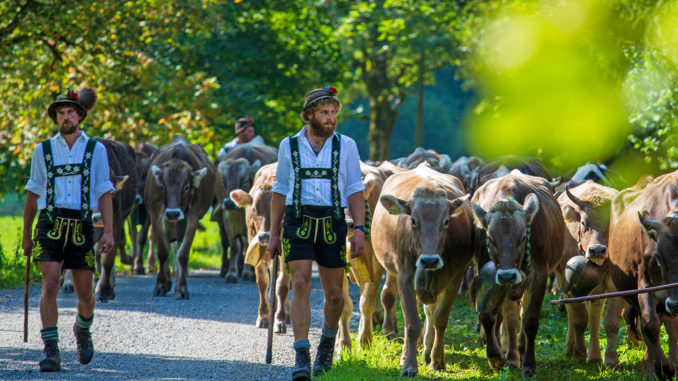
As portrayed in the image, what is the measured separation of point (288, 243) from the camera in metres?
7.63

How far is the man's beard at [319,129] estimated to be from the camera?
7.69 m

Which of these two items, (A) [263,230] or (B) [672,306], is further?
(A) [263,230]

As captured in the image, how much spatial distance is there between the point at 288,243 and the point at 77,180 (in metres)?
1.90

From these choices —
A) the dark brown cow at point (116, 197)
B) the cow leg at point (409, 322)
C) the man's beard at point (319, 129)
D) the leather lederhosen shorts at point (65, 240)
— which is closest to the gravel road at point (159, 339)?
the dark brown cow at point (116, 197)

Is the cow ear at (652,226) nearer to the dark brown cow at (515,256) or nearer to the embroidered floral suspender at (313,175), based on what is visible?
the dark brown cow at (515,256)

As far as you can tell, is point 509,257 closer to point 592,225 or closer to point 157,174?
point 592,225

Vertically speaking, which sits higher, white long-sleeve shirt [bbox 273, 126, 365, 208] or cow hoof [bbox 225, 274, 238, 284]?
white long-sleeve shirt [bbox 273, 126, 365, 208]

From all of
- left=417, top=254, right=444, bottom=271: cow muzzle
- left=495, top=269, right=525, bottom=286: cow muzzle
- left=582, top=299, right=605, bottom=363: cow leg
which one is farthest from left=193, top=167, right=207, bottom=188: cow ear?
left=495, top=269, right=525, bottom=286: cow muzzle

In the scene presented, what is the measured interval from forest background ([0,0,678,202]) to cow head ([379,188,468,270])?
8.27m

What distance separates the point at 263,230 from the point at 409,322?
2834mm

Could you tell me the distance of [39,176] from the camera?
817cm

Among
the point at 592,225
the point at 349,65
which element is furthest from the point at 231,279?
the point at 349,65

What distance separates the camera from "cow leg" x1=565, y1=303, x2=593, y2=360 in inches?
376

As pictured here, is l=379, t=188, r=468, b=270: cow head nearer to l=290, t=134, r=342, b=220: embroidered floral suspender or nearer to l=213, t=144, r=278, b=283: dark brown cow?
l=290, t=134, r=342, b=220: embroidered floral suspender
